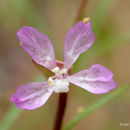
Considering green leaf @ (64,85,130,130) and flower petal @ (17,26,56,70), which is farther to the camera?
green leaf @ (64,85,130,130)

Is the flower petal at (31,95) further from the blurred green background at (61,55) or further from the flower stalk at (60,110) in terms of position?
the blurred green background at (61,55)

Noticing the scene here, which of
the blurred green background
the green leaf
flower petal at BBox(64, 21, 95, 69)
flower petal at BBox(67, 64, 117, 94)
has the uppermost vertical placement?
flower petal at BBox(64, 21, 95, 69)

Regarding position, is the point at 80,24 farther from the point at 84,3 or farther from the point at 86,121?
the point at 86,121

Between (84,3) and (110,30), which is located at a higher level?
(84,3)

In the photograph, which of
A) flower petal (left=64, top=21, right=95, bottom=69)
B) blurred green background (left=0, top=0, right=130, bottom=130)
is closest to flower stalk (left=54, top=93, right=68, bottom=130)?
flower petal (left=64, top=21, right=95, bottom=69)

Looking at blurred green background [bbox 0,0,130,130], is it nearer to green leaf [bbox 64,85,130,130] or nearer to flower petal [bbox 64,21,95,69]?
green leaf [bbox 64,85,130,130]

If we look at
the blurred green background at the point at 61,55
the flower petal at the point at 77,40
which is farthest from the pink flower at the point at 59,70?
the blurred green background at the point at 61,55

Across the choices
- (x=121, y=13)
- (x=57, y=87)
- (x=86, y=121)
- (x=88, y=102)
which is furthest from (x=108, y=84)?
(x=121, y=13)
